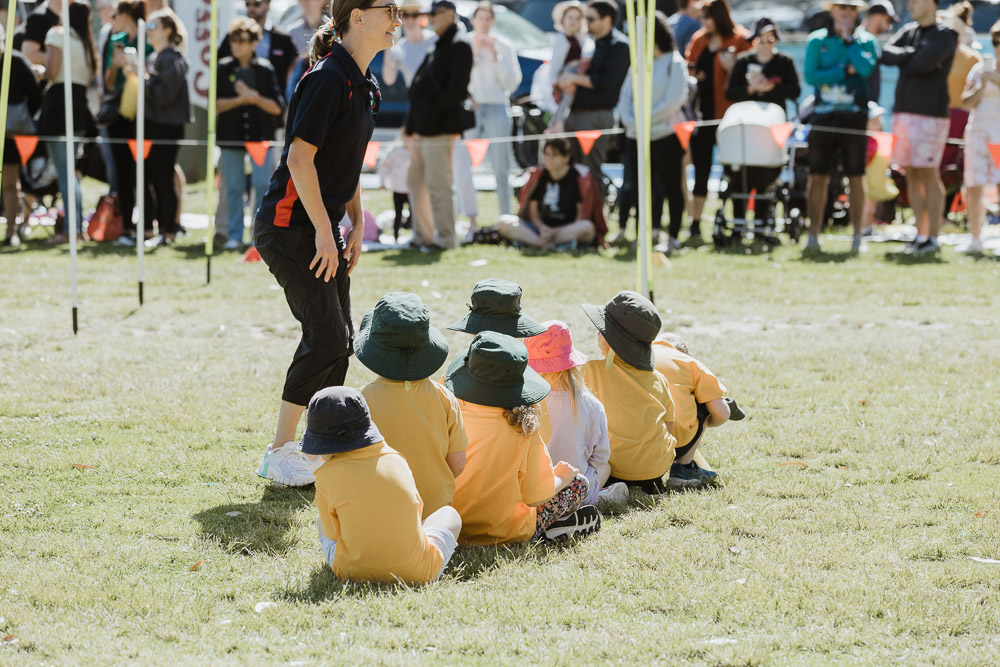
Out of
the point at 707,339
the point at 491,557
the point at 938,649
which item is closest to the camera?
the point at 938,649

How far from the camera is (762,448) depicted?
579 cm

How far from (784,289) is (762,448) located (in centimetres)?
446

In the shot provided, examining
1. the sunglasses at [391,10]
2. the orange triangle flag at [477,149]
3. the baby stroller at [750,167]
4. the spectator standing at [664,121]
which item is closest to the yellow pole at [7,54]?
the sunglasses at [391,10]

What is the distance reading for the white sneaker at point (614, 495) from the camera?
4945 mm

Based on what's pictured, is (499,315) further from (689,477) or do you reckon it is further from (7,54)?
(7,54)

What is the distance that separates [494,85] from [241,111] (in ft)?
8.85

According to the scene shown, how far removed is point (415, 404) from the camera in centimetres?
430

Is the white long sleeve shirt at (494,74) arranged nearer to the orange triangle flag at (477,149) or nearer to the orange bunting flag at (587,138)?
the orange triangle flag at (477,149)

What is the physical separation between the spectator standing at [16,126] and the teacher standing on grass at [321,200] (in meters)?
7.84

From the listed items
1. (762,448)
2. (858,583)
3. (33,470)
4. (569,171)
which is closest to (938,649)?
(858,583)

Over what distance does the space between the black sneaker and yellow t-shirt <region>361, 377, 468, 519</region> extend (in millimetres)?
457

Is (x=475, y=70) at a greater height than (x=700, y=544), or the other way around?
(x=475, y=70)

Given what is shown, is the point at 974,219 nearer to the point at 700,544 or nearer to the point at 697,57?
the point at 697,57

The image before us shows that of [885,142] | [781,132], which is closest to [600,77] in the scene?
[781,132]
